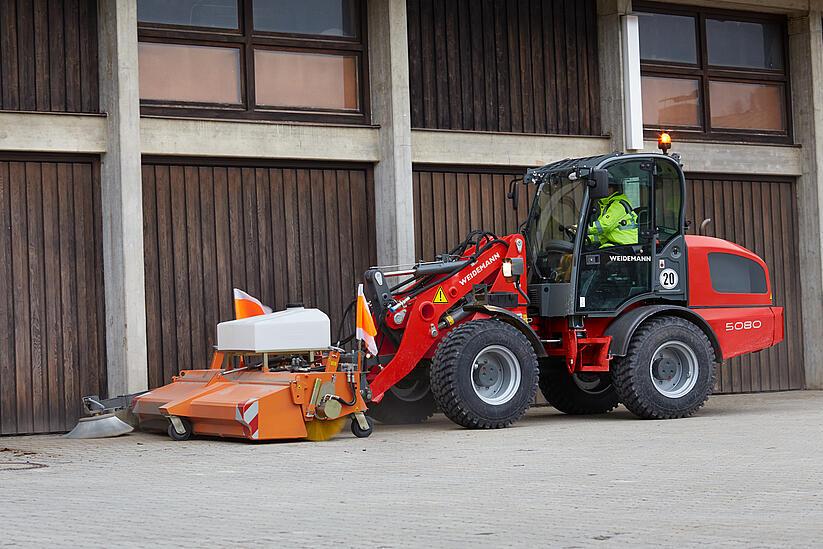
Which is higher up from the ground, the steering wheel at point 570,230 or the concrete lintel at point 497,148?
the concrete lintel at point 497,148

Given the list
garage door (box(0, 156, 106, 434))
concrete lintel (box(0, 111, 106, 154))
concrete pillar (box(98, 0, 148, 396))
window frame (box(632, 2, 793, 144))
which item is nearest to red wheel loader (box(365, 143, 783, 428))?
concrete pillar (box(98, 0, 148, 396))

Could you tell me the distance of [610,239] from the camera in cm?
1409

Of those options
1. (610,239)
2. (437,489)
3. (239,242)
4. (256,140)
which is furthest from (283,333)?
(437,489)

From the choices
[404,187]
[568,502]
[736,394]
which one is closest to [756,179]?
[736,394]

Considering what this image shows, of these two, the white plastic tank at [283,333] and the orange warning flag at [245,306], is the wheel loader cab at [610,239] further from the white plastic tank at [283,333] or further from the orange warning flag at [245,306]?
the orange warning flag at [245,306]

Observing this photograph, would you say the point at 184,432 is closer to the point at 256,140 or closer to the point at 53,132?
the point at 53,132

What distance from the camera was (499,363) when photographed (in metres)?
13.4

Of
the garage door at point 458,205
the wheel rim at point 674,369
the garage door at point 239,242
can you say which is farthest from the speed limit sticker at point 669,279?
the garage door at point 239,242

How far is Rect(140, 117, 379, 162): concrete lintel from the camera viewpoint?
49.3ft

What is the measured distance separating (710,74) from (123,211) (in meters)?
8.86

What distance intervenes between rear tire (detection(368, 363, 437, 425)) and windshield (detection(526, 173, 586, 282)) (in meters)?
1.72

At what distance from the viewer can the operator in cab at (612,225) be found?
14.1m

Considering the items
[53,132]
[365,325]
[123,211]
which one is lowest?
[365,325]

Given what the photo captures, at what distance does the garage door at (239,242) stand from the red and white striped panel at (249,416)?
10.8 feet
